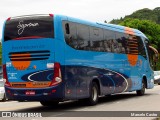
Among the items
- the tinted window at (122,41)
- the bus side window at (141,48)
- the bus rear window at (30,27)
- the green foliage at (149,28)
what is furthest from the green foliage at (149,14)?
the bus rear window at (30,27)

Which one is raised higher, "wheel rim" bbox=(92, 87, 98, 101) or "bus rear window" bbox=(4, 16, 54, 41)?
"bus rear window" bbox=(4, 16, 54, 41)

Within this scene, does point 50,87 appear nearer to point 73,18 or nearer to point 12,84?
point 12,84

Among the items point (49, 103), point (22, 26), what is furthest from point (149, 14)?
point (22, 26)

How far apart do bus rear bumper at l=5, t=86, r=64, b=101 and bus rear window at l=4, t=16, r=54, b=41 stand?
196cm

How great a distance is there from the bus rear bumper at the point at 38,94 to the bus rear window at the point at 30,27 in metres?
1.96

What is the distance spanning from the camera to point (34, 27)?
55.5 ft

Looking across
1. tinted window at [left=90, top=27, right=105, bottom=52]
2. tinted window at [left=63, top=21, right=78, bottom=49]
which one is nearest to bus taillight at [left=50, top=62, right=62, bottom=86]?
tinted window at [left=63, top=21, right=78, bottom=49]

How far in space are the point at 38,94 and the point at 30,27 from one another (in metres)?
2.53

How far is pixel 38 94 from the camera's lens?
16.6 meters

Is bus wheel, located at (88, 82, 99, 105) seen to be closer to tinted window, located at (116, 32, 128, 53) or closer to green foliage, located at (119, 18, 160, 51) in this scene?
tinted window, located at (116, 32, 128, 53)

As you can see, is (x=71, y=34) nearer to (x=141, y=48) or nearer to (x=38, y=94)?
(x=38, y=94)

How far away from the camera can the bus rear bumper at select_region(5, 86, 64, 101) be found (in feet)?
53.9

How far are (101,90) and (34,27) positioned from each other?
4.74m

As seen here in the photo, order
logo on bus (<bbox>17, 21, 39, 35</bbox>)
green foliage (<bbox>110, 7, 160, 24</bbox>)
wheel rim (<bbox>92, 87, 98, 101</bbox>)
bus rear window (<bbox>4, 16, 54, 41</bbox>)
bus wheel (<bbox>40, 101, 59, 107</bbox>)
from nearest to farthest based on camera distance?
bus rear window (<bbox>4, 16, 54, 41</bbox>)
logo on bus (<bbox>17, 21, 39, 35</bbox>)
wheel rim (<bbox>92, 87, 98, 101</bbox>)
bus wheel (<bbox>40, 101, 59, 107</bbox>)
green foliage (<bbox>110, 7, 160, 24</bbox>)
